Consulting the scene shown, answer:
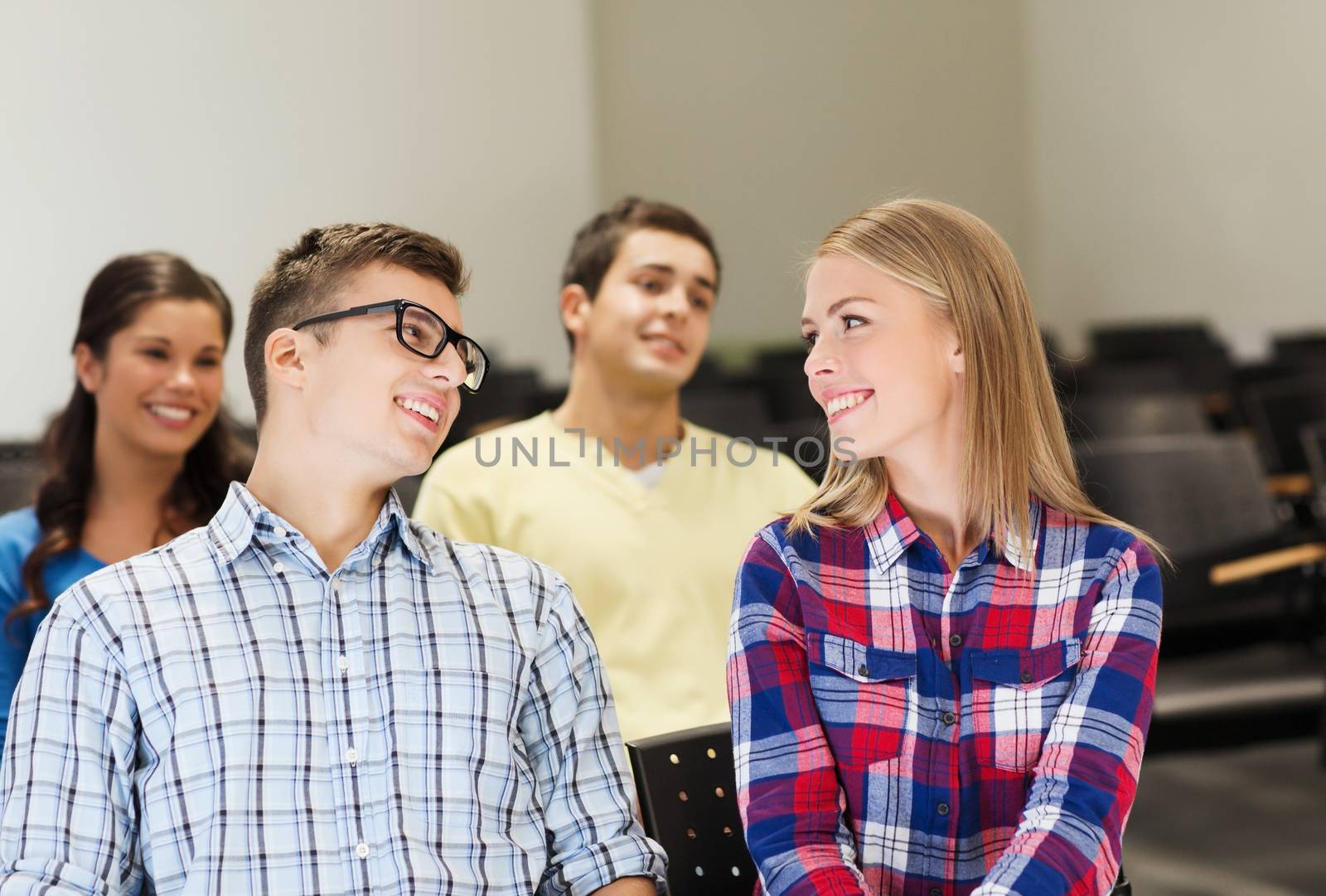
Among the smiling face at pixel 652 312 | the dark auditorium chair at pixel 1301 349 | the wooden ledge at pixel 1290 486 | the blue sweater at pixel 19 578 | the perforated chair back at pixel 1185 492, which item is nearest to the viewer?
the blue sweater at pixel 19 578

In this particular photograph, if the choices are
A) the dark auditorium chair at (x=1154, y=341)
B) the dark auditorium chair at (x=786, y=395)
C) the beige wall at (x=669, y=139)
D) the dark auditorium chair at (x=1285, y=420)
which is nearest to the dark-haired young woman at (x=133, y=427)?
the beige wall at (x=669, y=139)

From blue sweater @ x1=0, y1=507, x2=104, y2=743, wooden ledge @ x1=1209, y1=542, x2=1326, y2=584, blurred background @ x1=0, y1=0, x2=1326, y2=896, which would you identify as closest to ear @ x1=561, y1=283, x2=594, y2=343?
blurred background @ x1=0, y1=0, x2=1326, y2=896

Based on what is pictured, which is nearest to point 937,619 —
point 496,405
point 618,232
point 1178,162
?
point 618,232

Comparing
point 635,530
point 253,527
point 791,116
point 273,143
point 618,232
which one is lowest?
point 635,530

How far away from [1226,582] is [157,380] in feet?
6.93

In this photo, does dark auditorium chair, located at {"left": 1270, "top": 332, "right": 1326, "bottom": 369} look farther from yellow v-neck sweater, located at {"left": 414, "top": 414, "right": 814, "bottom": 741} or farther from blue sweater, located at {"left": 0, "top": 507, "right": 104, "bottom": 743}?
blue sweater, located at {"left": 0, "top": 507, "right": 104, "bottom": 743}

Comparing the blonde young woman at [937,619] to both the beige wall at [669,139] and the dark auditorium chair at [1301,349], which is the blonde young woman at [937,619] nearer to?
the beige wall at [669,139]

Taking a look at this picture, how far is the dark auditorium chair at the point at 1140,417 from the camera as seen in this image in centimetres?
389

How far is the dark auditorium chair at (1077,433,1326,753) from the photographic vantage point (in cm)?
255

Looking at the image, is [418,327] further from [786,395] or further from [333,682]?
[786,395]

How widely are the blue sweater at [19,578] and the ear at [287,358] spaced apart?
674 mm

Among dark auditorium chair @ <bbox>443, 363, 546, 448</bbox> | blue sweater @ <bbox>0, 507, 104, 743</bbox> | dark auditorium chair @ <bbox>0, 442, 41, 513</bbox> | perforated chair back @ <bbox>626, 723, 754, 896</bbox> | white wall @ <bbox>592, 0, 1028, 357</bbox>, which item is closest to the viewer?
perforated chair back @ <bbox>626, 723, 754, 896</bbox>

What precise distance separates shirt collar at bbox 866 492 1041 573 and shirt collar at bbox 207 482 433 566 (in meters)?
0.45

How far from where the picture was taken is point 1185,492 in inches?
114
